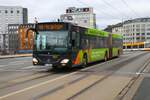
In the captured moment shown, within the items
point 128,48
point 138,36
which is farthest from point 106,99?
point 138,36

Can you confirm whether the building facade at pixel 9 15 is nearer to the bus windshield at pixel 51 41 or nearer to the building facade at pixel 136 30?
the building facade at pixel 136 30

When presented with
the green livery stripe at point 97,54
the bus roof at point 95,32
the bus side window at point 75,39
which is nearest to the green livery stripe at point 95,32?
the bus roof at point 95,32

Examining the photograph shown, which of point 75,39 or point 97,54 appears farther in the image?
point 97,54

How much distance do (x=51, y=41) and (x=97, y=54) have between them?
352 inches

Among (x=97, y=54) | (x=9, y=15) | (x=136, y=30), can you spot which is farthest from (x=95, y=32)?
(x=136, y=30)

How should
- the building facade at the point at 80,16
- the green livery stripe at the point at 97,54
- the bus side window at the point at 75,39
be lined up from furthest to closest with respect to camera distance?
1. the building facade at the point at 80,16
2. the green livery stripe at the point at 97,54
3. the bus side window at the point at 75,39

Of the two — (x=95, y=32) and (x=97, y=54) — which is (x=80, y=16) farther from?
(x=95, y=32)

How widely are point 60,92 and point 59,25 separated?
378 inches

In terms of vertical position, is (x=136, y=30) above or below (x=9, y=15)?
below

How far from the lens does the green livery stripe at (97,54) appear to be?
95.3ft

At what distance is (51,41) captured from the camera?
74.5 ft

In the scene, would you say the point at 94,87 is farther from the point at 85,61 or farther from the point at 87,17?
the point at 87,17

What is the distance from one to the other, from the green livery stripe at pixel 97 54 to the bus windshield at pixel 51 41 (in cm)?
618

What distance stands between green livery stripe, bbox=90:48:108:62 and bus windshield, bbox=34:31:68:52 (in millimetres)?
6181
